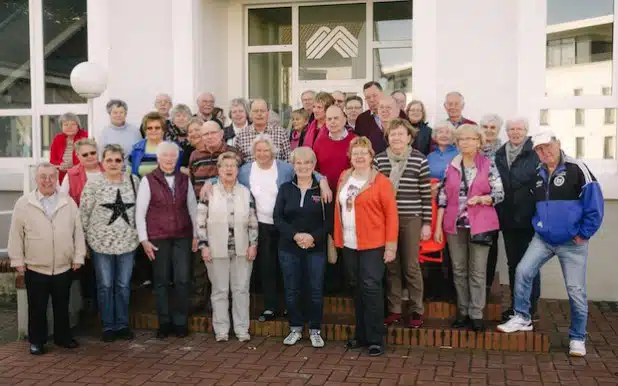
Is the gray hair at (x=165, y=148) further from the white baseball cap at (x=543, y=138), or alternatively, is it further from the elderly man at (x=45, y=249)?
the white baseball cap at (x=543, y=138)

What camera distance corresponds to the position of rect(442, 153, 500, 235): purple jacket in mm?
5957

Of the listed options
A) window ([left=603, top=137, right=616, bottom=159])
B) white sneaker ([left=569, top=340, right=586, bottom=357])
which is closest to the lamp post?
white sneaker ([left=569, top=340, right=586, bottom=357])

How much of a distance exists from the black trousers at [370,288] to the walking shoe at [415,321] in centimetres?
34

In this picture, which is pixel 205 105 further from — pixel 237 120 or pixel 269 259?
pixel 269 259

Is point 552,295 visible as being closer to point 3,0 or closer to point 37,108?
point 37,108

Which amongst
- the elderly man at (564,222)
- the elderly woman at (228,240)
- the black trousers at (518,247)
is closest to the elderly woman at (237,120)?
the elderly woman at (228,240)

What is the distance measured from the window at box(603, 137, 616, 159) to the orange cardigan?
336 centimetres

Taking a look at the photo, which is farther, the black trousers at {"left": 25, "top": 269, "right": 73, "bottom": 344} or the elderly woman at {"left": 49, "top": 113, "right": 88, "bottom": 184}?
the elderly woman at {"left": 49, "top": 113, "right": 88, "bottom": 184}

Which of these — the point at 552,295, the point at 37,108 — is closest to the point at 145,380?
the point at 552,295

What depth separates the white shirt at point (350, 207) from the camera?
5848 millimetres

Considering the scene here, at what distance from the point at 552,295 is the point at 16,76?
23.8 ft

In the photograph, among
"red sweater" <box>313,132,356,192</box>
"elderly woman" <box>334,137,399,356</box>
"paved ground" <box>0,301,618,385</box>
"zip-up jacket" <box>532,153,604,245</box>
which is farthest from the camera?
"red sweater" <box>313,132,356,192</box>

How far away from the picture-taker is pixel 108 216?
20.9 ft

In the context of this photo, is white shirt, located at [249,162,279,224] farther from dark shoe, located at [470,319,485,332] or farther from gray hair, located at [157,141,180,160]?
dark shoe, located at [470,319,485,332]
